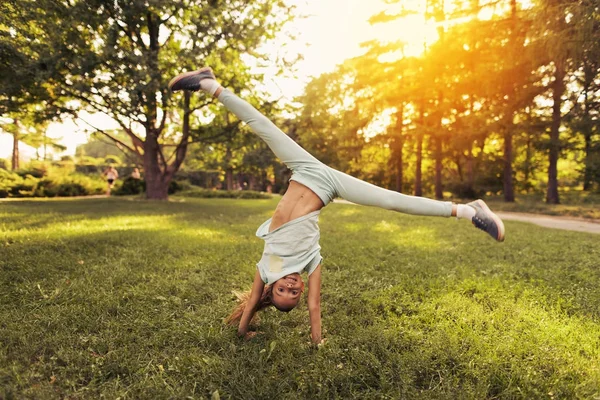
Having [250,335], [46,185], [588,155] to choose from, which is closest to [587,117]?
[588,155]

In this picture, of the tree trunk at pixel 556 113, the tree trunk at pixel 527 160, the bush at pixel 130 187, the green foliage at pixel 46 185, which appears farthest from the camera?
the bush at pixel 130 187

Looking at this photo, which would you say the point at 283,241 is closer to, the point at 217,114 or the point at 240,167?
the point at 217,114

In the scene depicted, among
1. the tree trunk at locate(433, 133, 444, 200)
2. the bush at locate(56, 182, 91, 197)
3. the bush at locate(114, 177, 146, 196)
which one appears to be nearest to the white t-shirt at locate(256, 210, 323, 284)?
the tree trunk at locate(433, 133, 444, 200)

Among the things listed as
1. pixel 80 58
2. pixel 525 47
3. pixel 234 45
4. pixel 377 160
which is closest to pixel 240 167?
pixel 377 160

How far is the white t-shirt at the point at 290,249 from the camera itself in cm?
284

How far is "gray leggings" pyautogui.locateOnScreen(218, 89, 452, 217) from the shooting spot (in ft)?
9.55

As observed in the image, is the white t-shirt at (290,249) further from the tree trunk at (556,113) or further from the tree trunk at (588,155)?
the tree trunk at (556,113)

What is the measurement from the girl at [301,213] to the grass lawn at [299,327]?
19.3 inches

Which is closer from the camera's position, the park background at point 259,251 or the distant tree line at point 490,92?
the park background at point 259,251

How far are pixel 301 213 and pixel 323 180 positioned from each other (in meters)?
0.33

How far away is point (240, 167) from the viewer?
101 feet

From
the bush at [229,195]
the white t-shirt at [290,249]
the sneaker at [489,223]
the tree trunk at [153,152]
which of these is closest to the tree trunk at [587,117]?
the sneaker at [489,223]

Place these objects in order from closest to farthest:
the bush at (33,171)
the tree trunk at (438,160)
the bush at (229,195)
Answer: the bush at (33,171) → the tree trunk at (438,160) → the bush at (229,195)

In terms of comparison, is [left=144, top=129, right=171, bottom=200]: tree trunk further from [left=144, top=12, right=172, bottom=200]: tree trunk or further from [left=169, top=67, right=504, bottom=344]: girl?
[left=169, top=67, right=504, bottom=344]: girl
